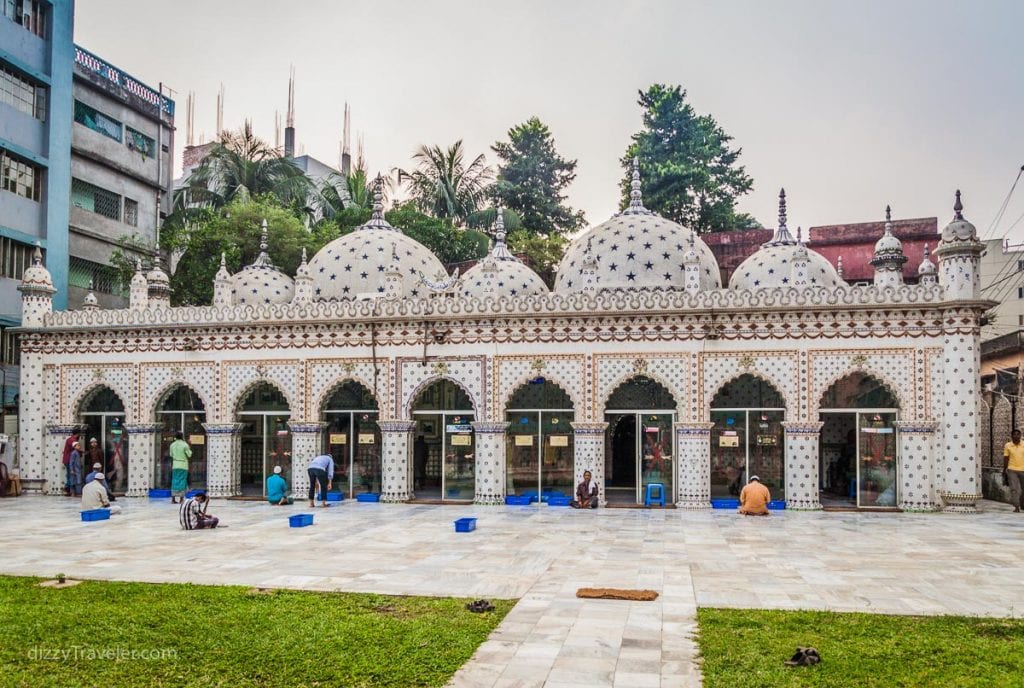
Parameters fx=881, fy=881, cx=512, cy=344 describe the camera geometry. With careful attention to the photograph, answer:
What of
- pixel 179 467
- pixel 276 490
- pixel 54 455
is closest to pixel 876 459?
pixel 276 490

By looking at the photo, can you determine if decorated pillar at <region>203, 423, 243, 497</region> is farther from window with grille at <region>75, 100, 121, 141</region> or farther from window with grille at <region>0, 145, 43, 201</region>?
window with grille at <region>75, 100, 121, 141</region>

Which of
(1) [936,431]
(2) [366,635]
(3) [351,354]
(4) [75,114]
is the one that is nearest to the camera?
(2) [366,635]

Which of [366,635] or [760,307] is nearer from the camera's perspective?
[366,635]

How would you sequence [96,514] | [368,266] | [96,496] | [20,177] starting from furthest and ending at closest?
[20,177] → [368,266] → [96,496] → [96,514]

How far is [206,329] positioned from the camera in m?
21.0

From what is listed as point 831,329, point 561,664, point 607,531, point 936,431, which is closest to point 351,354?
point 607,531

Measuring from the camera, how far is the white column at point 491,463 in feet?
62.6

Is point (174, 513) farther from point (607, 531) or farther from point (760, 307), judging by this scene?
point (760, 307)

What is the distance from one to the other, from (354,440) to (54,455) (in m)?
7.65

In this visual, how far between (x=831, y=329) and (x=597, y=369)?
15.9 ft

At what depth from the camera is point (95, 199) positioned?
33562mm

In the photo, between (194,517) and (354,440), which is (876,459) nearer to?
(354,440)

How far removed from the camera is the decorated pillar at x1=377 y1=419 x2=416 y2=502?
19.5 meters

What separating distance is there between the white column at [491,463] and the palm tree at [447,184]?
26408 millimetres
